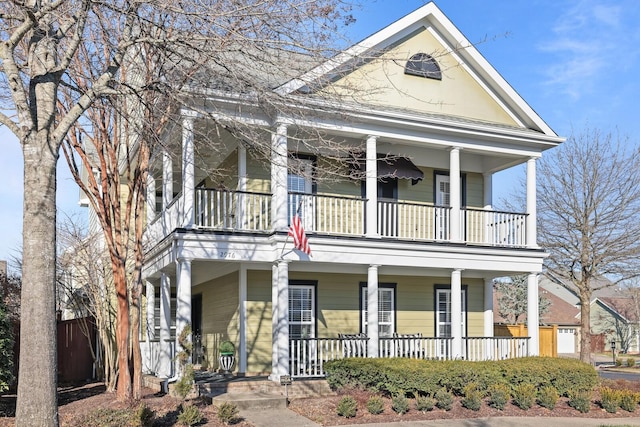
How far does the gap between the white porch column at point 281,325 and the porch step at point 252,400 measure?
1093 millimetres

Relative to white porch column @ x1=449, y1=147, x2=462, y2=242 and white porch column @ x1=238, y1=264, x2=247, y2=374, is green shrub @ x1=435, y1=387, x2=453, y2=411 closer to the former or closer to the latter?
white porch column @ x1=449, y1=147, x2=462, y2=242

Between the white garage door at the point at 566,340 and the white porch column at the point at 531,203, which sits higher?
the white porch column at the point at 531,203

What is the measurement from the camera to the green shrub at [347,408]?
11.9 metres

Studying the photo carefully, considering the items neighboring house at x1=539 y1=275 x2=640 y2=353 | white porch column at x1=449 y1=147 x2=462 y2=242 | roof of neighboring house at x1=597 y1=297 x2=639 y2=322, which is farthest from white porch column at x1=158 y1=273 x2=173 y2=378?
roof of neighboring house at x1=597 y1=297 x2=639 y2=322

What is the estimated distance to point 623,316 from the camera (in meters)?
55.8

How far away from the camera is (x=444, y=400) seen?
12.9 meters

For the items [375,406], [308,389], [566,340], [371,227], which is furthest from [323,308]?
[566,340]

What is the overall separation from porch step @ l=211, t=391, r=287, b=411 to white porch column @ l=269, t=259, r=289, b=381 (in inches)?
43.0

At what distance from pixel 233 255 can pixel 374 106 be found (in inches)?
184

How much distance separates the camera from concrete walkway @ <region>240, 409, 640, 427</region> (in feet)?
37.8

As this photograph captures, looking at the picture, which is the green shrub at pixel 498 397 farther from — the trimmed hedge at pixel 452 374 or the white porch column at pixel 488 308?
the white porch column at pixel 488 308

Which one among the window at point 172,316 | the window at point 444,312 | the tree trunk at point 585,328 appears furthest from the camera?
the tree trunk at point 585,328

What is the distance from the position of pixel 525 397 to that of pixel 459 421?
2.04m

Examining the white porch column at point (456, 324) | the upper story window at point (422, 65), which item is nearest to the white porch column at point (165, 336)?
the white porch column at point (456, 324)
